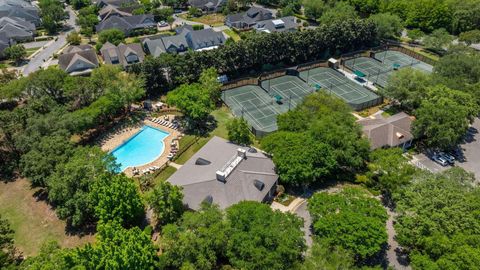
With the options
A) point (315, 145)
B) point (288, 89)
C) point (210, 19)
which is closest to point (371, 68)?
point (288, 89)

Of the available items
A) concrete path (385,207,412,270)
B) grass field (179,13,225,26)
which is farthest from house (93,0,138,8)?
concrete path (385,207,412,270)

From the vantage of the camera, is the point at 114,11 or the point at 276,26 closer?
the point at 276,26

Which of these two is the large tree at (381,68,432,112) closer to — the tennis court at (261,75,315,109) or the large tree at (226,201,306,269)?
the tennis court at (261,75,315,109)

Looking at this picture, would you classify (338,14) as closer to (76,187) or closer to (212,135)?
(212,135)

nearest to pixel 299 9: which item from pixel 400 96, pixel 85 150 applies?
pixel 400 96

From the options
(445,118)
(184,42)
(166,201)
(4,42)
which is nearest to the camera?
(166,201)

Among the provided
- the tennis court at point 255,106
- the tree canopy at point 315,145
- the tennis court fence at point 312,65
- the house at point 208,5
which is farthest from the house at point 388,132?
the house at point 208,5
